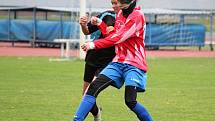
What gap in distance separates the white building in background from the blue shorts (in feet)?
106

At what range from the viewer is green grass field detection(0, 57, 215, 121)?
498 inches

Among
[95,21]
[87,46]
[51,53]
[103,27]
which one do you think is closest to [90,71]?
[103,27]

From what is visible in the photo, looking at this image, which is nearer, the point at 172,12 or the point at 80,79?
the point at 80,79

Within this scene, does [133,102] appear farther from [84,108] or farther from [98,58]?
[98,58]

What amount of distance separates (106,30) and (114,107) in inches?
145

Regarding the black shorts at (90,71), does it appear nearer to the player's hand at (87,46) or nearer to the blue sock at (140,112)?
the blue sock at (140,112)

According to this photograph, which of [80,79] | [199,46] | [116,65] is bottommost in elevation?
[199,46]

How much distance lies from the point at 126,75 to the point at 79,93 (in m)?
7.00

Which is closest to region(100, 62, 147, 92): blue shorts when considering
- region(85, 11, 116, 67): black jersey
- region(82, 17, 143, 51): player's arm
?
region(82, 17, 143, 51): player's arm

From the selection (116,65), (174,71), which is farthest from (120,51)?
(174,71)

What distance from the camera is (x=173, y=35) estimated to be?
38969 millimetres

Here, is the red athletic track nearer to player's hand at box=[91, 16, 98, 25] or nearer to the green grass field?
the green grass field

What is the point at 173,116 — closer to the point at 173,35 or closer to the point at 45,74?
the point at 45,74

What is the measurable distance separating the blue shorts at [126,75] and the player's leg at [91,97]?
98 mm
